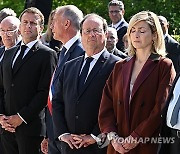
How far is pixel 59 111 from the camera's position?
18.3 ft

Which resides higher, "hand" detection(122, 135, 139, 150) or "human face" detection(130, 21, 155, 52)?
"human face" detection(130, 21, 155, 52)

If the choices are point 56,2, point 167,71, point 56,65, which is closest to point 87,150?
Answer: point 167,71

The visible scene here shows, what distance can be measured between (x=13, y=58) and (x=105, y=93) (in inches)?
74.2

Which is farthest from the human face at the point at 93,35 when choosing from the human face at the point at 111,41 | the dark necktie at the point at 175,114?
the human face at the point at 111,41

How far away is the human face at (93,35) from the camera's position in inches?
215

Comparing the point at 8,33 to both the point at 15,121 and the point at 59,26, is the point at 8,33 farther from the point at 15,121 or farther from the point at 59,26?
the point at 15,121

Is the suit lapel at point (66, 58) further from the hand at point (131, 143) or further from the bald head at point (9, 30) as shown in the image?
the hand at point (131, 143)

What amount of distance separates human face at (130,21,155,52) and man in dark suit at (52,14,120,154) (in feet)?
1.66

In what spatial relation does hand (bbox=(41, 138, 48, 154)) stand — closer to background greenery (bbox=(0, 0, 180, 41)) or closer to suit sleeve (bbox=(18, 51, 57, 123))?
suit sleeve (bbox=(18, 51, 57, 123))

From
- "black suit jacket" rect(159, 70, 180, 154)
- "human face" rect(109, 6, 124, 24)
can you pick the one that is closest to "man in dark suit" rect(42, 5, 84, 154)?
"black suit jacket" rect(159, 70, 180, 154)

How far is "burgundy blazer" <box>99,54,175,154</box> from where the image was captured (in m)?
4.82

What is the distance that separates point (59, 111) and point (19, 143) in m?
1.12

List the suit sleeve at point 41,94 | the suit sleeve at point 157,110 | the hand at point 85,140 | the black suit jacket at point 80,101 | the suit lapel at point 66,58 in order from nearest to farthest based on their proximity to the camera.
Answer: the suit sleeve at point 157,110 → the hand at point 85,140 → the black suit jacket at point 80,101 → the suit lapel at point 66,58 → the suit sleeve at point 41,94

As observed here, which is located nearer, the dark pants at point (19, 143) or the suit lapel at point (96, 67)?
the suit lapel at point (96, 67)
